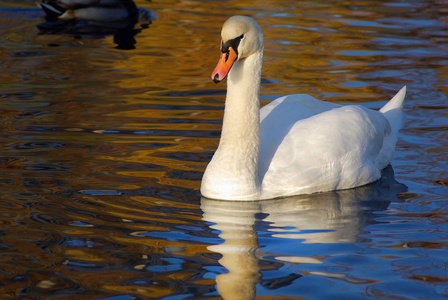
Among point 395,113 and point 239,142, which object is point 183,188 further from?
point 395,113

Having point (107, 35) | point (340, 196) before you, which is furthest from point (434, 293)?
point (107, 35)

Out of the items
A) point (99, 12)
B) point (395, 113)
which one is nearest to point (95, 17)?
point (99, 12)

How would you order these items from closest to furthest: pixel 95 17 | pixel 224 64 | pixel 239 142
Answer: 1. pixel 224 64
2. pixel 239 142
3. pixel 95 17

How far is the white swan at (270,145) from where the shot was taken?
21.4ft

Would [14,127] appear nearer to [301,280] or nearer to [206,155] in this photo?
[206,155]

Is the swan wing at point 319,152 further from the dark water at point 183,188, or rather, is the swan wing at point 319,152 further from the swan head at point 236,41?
the swan head at point 236,41

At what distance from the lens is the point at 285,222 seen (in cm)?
624

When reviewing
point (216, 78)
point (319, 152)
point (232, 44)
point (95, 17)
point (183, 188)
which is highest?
point (232, 44)

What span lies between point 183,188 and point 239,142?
0.68 metres

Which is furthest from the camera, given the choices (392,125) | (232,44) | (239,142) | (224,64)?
(392,125)

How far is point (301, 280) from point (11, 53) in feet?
27.1

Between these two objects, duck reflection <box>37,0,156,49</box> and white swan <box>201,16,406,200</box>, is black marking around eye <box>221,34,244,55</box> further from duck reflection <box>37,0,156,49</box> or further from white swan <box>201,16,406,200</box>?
duck reflection <box>37,0,156,49</box>

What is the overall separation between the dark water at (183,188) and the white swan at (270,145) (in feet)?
0.43

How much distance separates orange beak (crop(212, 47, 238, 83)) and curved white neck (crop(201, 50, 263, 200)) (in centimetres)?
35
